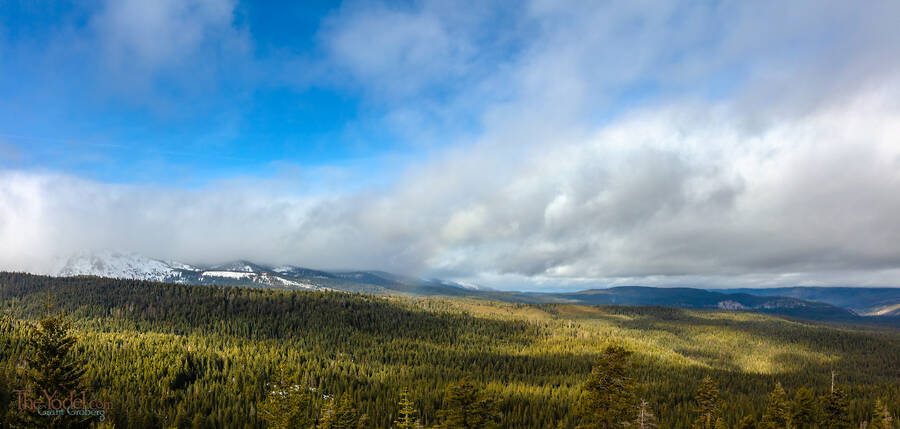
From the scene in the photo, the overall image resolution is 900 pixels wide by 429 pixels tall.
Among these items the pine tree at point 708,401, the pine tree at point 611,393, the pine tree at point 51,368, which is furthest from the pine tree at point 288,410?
the pine tree at point 708,401

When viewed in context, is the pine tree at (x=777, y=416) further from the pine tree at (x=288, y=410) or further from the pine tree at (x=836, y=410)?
the pine tree at (x=288, y=410)

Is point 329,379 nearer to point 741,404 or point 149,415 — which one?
point 149,415

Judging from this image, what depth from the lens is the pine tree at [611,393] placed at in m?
41.2

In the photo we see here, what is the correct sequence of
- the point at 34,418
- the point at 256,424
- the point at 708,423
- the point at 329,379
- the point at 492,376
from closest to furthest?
the point at 34,418 → the point at 708,423 → the point at 256,424 → the point at 329,379 → the point at 492,376

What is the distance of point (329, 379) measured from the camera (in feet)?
540

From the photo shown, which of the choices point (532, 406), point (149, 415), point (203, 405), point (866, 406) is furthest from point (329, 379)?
point (866, 406)

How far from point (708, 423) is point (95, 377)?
552 feet

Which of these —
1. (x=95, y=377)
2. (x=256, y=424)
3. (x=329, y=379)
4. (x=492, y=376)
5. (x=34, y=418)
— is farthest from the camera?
(x=492, y=376)

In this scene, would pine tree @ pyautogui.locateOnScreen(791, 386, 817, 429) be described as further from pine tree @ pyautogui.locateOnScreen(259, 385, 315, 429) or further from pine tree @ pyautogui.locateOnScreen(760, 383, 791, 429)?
pine tree @ pyautogui.locateOnScreen(259, 385, 315, 429)

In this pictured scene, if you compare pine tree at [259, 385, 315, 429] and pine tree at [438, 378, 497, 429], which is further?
pine tree at [259, 385, 315, 429]

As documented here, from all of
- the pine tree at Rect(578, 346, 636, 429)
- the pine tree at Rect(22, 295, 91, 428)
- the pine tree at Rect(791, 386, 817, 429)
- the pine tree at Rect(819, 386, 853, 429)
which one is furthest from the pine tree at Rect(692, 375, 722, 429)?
the pine tree at Rect(22, 295, 91, 428)

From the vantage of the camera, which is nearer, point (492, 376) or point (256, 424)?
point (256, 424)

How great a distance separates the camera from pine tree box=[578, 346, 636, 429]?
41.2 meters

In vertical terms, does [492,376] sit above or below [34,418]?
below
